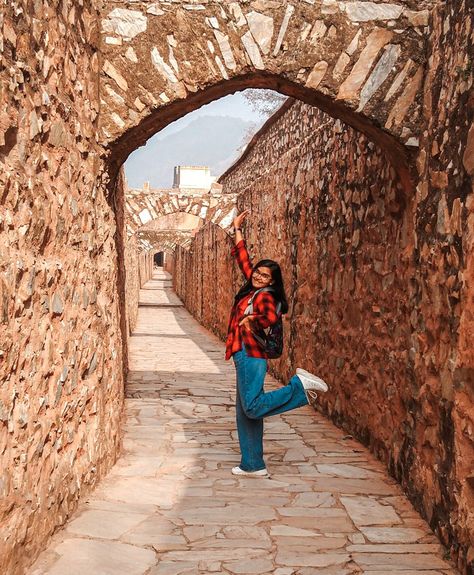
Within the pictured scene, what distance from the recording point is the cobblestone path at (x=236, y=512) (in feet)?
9.65

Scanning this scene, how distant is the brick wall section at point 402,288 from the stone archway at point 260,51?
25 cm

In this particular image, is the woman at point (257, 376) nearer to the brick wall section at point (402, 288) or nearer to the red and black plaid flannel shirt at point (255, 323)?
the red and black plaid flannel shirt at point (255, 323)

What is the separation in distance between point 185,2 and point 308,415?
3.89 metres

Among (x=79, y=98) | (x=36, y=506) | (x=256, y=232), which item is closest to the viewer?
(x=36, y=506)

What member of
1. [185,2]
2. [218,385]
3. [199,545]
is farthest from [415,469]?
[218,385]

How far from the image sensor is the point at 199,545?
3117mm

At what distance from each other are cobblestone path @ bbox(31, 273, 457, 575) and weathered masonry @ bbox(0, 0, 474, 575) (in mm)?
167

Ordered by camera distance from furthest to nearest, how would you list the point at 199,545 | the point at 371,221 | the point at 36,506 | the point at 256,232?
the point at 256,232
the point at 371,221
the point at 199,545
the point at 36,506

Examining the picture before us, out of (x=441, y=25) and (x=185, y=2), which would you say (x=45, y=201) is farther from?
(x=441, y=25)

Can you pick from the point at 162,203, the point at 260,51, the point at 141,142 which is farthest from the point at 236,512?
the point at 162,203

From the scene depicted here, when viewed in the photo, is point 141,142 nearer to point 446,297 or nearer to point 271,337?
point 271,337

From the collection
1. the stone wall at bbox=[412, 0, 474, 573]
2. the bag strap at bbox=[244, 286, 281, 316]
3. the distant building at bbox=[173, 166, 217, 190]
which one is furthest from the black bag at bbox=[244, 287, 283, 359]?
the distant building at bbox=[173, 166, 217, 190]

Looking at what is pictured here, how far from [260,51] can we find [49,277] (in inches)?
78.2

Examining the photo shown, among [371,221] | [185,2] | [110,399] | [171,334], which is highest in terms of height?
[185,2]
